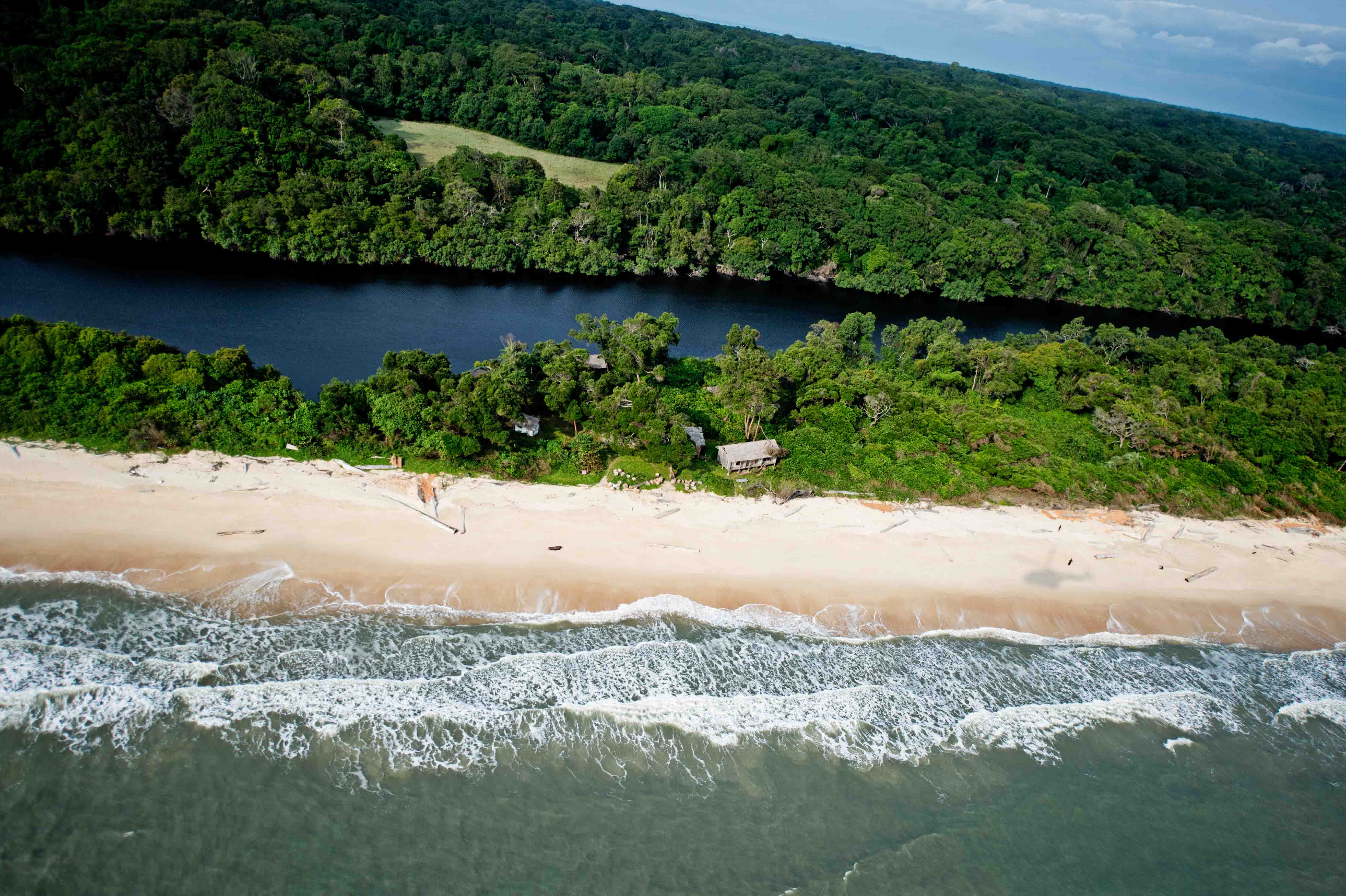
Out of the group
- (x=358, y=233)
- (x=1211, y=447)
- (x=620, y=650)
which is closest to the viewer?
(x=620, y=650)

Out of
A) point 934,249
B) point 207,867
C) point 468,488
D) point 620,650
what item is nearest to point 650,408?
point 468,488

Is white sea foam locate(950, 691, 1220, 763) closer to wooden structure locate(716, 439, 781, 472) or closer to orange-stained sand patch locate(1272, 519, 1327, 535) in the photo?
wooden structure locate(716, 439, 781, 472)

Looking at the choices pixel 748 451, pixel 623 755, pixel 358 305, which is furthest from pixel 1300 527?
pixel 358 305

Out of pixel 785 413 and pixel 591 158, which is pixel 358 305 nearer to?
pixel 785 413

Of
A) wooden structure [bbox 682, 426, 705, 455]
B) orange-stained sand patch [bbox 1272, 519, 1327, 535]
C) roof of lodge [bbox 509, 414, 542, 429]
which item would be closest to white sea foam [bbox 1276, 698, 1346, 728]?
orange-stained sand patch [bbox 1272, 519, 1327, 535]

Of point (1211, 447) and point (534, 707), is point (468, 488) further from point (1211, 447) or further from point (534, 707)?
point (1211, 447)
